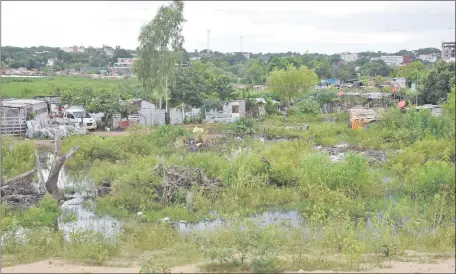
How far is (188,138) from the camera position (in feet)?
66.0

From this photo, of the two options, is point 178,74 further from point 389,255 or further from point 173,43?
point 389,255

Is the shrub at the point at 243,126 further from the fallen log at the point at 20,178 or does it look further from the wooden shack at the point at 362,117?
the fallen log at the point at 20,178

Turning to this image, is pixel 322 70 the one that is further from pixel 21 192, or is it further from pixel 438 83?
pixel 21 192

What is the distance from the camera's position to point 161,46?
2398 centimetres

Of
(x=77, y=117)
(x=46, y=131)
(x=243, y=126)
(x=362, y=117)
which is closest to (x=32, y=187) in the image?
(x=46, y=131)

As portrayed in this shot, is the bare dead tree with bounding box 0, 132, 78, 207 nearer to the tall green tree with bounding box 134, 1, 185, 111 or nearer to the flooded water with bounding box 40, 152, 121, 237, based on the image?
the flooded water with bounding box 40, 152, 121, 237

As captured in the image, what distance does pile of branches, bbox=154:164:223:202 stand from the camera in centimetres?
1175

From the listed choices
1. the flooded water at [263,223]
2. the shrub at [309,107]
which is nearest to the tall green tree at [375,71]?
the shrub at [309,107]

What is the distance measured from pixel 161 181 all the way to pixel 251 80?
4371cm

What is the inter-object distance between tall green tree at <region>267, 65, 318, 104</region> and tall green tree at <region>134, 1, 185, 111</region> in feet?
32.5

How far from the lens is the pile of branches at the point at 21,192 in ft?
37.0

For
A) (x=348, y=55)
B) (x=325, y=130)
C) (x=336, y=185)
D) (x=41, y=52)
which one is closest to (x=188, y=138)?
(x=325, y=130)

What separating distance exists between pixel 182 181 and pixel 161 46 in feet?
42.6

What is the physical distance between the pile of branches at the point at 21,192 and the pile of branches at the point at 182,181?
2.74 m
